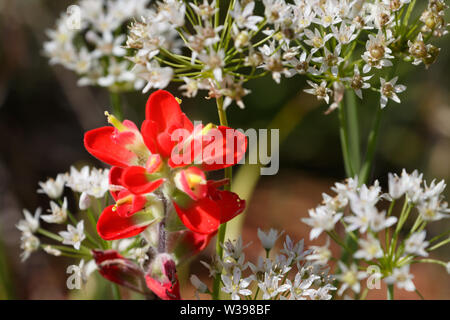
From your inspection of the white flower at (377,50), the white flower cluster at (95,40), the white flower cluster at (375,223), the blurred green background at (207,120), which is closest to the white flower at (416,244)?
the white flower cluster at (375,223)

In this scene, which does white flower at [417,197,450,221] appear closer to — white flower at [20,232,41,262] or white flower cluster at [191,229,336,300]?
white flower cluster at [191,229,336,300]

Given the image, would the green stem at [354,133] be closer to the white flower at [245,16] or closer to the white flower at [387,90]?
the white flower at [387,90]

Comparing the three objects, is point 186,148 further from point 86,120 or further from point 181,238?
point 86,120

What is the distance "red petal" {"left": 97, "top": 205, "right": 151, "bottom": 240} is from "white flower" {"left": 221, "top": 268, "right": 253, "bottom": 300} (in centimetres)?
12

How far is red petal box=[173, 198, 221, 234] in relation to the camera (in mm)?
540

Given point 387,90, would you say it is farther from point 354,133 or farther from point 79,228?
point 79,228

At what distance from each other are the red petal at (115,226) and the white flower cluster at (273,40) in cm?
16

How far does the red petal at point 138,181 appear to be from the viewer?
0.52 metres

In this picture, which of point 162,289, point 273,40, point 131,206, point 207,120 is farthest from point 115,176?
point 207,120

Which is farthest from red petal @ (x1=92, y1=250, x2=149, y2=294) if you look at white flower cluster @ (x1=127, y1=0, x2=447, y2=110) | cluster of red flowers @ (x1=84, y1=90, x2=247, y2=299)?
white flower cluster @ (x1=127, y1=0, x2=447, y2=110)

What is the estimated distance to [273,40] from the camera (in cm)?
57

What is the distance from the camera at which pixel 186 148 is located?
0.57 m

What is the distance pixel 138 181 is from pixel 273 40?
0.23m

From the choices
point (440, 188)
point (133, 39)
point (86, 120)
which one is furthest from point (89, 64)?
point (86, 120)
